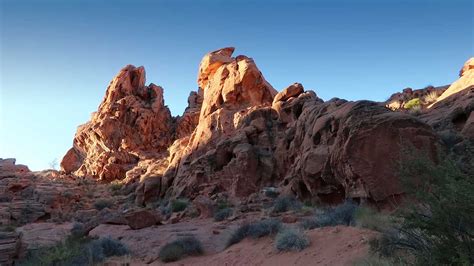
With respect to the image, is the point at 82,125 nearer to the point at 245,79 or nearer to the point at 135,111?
the point at 135,111

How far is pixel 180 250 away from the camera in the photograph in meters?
11.4

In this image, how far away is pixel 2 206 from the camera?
83.4 ft

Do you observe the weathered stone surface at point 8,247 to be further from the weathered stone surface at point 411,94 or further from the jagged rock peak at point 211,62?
the weathered stone surface at point 411,94

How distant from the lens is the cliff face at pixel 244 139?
Answer: 13.7 m

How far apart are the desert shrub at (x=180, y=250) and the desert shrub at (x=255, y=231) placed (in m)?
0.92

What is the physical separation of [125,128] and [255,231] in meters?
35.0

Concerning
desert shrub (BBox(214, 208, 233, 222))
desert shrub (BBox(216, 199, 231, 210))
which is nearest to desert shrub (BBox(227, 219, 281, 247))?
desert shrub (BBox(214, 208, 233, 222))

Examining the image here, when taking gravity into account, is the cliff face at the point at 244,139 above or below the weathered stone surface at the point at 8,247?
above

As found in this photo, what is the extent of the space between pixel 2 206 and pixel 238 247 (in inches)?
808

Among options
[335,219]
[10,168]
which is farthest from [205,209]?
[10,168]

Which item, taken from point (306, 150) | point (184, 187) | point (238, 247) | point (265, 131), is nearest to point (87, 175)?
point (184, 187)

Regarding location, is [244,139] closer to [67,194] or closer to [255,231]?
[67,194]

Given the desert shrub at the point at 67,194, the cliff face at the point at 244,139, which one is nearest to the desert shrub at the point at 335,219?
the cliff face at the point at 244,139

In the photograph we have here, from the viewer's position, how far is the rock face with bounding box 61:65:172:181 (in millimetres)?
42719
